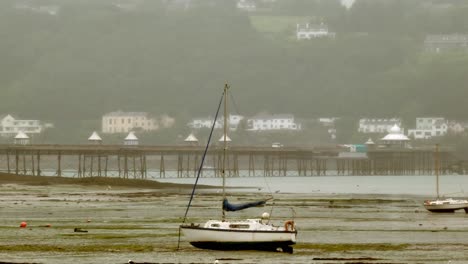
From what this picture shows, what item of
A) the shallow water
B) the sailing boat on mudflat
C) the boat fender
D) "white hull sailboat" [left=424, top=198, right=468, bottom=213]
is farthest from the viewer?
the shallow water

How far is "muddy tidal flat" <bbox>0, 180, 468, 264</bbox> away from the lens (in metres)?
46.8

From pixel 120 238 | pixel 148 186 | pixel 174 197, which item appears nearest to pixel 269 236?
pixel 120 238

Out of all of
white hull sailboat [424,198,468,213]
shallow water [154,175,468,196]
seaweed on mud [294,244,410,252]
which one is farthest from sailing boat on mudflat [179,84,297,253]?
shallow water [154,175,468,196]

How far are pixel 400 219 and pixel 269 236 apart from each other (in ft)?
71.2

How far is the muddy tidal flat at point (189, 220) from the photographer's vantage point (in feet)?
153

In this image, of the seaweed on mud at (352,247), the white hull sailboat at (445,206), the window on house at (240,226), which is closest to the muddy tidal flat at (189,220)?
the seaweed on mud at (352,247)

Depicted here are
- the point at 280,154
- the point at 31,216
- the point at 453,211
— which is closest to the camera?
the point at 31,216

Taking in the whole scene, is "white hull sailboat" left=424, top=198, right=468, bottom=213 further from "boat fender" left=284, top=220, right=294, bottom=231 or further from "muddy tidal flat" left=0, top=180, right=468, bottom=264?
"boat fender" left=284, top=220, right=294, bottom=231

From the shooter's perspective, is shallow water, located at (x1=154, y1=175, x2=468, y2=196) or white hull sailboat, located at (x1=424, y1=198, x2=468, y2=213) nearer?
white hull sailboat, located at (x1=424, y1=198, x2=468, y2=213)

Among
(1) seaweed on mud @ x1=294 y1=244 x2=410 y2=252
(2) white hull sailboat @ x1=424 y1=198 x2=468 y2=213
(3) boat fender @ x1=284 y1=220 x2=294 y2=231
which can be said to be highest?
(3) boat fender @ x1=284 y1=220 x2=294 y2=231

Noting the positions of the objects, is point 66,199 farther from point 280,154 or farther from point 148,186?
point 280,154

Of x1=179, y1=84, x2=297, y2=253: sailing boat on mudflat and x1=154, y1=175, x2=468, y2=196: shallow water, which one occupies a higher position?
x1=179, y1=84, x2=297, y2=253: sailing boat on mudflat

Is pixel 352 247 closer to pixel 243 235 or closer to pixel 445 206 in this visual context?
pixel 243 235

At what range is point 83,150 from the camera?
500ft
